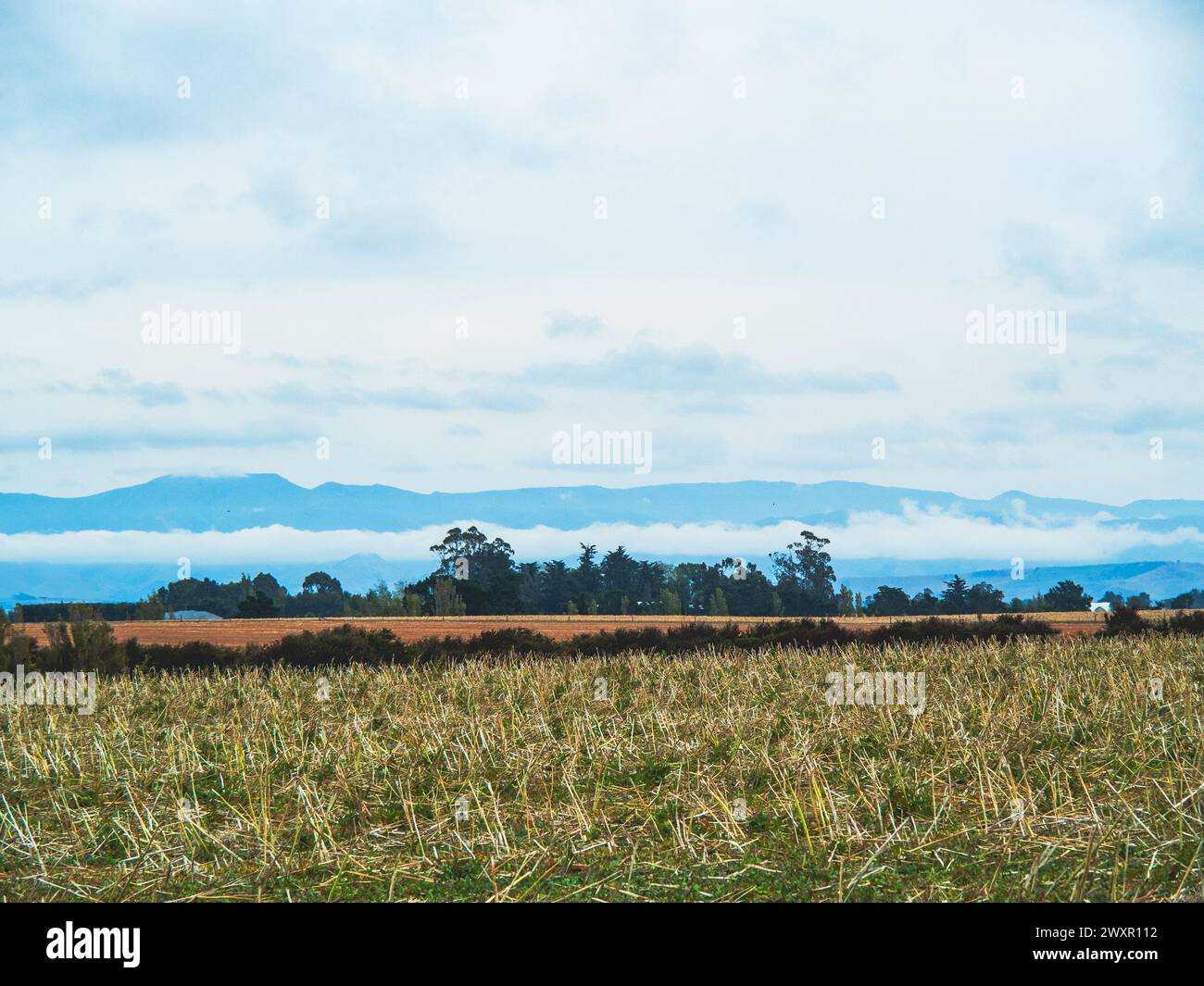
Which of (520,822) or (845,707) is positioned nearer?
(520,822)

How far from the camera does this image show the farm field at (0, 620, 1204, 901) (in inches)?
321

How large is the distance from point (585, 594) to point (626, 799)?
8918 centimetres

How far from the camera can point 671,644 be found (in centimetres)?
3303

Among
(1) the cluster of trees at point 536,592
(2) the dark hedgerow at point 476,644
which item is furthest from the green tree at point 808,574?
(2) the dark hedgerow at point 476,644

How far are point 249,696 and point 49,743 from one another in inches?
216

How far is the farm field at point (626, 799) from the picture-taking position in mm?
8164

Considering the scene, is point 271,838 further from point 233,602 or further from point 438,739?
point 233,602

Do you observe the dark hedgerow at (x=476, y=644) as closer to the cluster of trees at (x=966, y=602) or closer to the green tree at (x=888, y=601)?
the cluster of trees at (x=966, y=602)

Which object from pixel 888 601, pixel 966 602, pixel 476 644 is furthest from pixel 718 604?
pixel 476 644

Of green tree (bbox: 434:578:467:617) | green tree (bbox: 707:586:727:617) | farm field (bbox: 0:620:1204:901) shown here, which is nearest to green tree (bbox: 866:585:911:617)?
green tree (bbox: 707:586:727:617)

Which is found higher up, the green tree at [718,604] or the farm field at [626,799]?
the farm field at [626,799]

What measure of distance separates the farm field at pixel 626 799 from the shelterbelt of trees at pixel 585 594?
40.5 m

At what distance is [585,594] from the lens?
326ft
